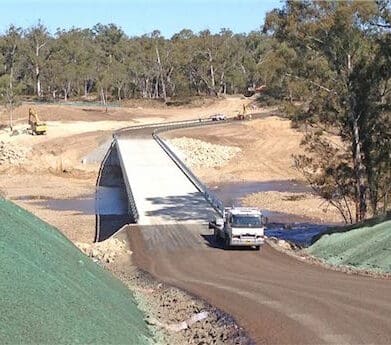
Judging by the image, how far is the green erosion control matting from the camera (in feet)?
39.9

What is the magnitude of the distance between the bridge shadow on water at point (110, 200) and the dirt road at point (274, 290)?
9493mm

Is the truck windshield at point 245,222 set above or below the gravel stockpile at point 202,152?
above

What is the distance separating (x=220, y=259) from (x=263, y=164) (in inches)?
1832

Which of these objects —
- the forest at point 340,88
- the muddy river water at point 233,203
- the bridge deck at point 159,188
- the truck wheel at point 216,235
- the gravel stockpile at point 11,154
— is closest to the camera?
the truck wheel at point 216,235

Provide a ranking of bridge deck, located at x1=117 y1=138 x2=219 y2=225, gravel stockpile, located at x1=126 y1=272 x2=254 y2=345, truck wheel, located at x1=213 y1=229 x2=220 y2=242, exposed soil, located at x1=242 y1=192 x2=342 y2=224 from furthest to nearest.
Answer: exposed soil, located at x1=242 y1=192 x2=342 y2=224, bridge deck, located at x1=117 y1=138 x2=219 y2=225, truck wheel, located at x1=213 y1=229 x2=220 y2=242, gravel stockpile, located at x1=126 y1=272 x2=254 y2=345

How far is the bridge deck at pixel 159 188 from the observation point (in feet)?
141

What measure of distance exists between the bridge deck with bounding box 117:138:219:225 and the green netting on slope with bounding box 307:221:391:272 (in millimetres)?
10866

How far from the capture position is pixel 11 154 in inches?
3078

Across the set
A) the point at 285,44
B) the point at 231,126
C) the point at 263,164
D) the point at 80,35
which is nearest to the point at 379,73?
the point at 285,44

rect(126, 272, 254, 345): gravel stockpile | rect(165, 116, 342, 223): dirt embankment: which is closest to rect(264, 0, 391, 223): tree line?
rect(165, 116, 342, 223): dirt embankment

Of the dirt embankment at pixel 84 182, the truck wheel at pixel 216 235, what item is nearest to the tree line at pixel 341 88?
the truck wheel at pixel 216 235

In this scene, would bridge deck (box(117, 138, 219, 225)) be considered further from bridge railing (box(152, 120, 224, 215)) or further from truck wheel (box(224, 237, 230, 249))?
truck wheel (box(224, 237, 230, 249))

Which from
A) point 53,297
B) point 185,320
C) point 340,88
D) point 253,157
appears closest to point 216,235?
point 340,88

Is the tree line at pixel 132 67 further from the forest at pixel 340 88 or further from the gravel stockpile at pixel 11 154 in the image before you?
the forest at pixel 340 88
